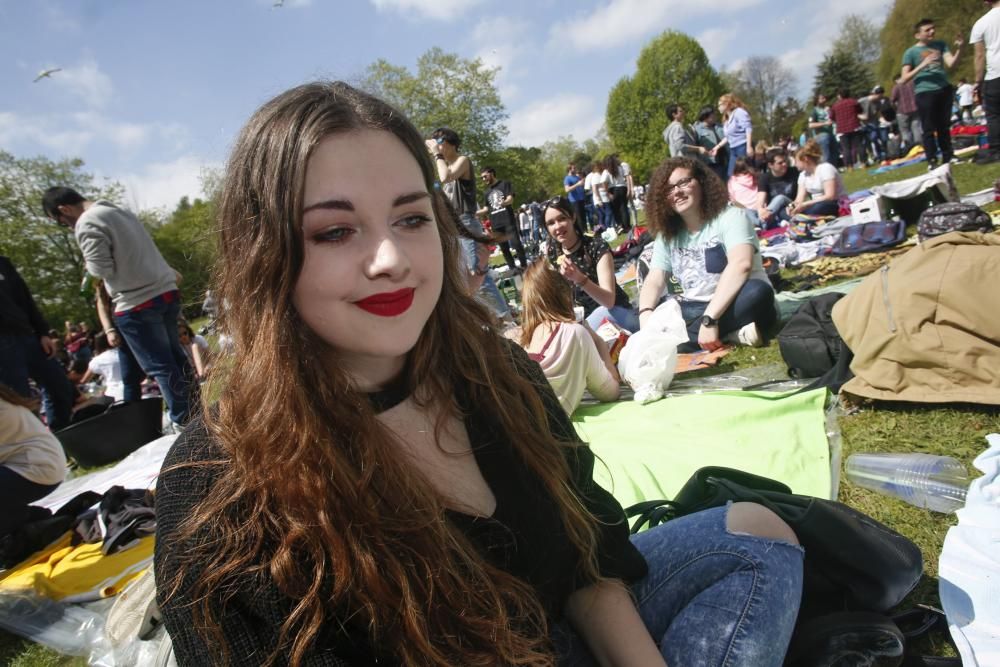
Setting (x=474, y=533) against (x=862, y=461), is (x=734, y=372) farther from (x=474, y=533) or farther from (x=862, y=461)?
(x=474, y=533)

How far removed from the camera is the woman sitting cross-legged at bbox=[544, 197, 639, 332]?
15.1 feet

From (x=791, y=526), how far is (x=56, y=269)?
1338 inches

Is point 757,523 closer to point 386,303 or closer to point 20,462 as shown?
point 386,303

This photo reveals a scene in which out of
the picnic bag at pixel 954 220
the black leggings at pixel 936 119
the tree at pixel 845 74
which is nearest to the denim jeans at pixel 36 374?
the picnic bag at pixel 954 220

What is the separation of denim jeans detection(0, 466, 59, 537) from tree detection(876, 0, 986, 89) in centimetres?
2079

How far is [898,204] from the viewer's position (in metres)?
6.05

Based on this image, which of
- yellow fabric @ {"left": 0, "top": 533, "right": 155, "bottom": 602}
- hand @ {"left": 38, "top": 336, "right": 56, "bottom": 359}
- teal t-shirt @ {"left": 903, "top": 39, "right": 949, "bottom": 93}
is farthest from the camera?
teal t-shirt @ {"left": 903, "top": 39, "right": 949, "bottom": 93}

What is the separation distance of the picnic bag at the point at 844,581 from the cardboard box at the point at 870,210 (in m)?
5.50

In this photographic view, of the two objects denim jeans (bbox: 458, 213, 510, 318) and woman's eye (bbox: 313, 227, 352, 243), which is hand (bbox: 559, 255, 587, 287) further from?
woman's eye (bbox: 313, 227, 352, 243)

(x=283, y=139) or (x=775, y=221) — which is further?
(x=775, y=221)

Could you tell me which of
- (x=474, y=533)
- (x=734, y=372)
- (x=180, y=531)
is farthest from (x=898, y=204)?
(x=180, y=531)

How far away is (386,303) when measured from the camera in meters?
1.08

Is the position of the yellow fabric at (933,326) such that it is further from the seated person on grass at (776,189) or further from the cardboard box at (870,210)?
the seated person on grass at (776,189)

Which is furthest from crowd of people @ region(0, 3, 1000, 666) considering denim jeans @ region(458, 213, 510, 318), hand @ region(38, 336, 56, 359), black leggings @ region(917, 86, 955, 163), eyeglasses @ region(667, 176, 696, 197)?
black leggings @ region(917, 86, 955, 163)
